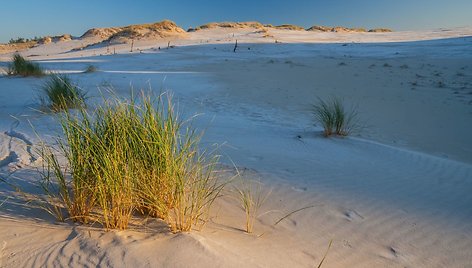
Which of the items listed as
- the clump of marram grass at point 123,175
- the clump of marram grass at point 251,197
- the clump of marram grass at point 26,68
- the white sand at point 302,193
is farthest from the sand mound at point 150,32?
the clump of marram grass at point 123,175

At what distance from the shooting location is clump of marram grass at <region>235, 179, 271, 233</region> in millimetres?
2480

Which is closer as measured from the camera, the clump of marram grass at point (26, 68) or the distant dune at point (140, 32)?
the clump of marram grass at point (26, 68)

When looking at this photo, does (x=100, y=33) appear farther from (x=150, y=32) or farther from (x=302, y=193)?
(x=302, y=193)

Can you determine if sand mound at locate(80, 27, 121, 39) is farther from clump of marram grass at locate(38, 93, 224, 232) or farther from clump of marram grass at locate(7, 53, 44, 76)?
clump of marram grass at locate(38, 93, 224, 232)

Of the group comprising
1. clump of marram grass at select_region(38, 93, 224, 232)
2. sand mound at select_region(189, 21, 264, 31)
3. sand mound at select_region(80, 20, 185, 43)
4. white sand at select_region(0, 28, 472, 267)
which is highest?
sand mound at select_region(189, 21, 264, 31)

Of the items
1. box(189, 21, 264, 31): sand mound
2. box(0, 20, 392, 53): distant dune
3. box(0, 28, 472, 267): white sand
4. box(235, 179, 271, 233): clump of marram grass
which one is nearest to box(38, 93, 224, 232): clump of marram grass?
box(0, 28, 472, 267): white sand

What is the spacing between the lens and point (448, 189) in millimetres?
3408

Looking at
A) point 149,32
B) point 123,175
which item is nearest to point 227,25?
point 149,32

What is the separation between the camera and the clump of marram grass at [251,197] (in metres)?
2.48

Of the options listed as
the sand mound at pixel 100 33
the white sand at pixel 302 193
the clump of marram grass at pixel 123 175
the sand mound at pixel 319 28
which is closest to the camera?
the white sand at pixel 302 193

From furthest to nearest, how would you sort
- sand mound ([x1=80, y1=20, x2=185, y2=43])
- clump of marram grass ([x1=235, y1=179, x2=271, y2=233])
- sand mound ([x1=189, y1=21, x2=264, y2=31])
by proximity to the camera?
sand mound ([x1=189, y1=21, x2=264, y2=31]), sand mound ([x1=80, y1=20, x2=185, y2=43]), clump of marram grass ([x1=235, y1=179, x2=271, y2=233])

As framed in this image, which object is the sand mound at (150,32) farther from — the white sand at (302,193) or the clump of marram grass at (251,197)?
the clump of marram grass at (251,197)

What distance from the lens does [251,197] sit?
9.14ft

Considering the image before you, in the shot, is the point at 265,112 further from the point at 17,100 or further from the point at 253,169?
the point at 17,100
